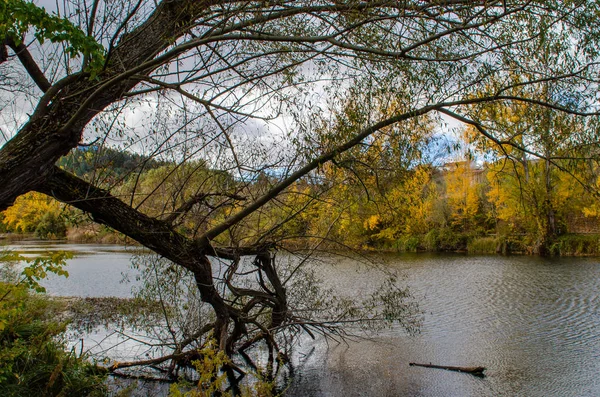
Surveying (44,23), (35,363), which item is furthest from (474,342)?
(44,23)

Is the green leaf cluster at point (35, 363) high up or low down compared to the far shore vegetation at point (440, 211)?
down

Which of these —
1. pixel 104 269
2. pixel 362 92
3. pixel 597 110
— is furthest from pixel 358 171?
pixel 104 269

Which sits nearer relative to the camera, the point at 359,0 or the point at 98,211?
the point at 359,0

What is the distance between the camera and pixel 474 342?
32.3ft

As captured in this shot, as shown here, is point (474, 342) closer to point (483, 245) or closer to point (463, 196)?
point (483, 245)

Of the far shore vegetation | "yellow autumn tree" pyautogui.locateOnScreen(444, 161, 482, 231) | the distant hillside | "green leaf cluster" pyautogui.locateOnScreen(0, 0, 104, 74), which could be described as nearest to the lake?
the far shore vegetation

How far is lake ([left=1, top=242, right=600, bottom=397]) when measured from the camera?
7.47 meters

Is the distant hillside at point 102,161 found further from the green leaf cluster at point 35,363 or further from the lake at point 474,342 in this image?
the lake at point 474,342

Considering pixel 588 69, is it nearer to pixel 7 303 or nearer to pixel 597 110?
pixel 597 110

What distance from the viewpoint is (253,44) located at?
5676mm

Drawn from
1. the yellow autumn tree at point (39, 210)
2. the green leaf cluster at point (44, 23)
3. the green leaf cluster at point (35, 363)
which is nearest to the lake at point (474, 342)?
the yellow autumn tree at point (39, 210)

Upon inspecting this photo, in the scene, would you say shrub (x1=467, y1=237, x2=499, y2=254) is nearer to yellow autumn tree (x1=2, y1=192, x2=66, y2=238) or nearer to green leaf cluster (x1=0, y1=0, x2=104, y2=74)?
yellow autumn tree (x1=2, y1=192, x2=66, y2=238)

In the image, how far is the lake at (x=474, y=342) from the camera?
24.5 feet

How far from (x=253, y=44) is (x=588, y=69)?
381cm
